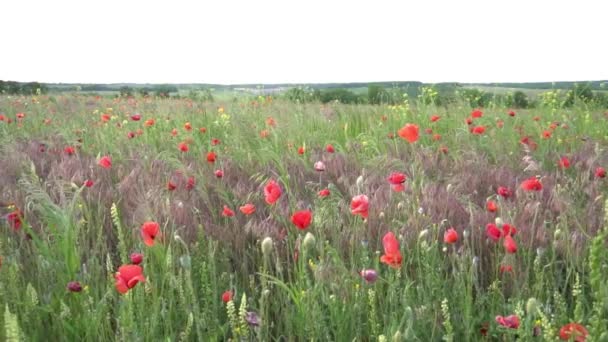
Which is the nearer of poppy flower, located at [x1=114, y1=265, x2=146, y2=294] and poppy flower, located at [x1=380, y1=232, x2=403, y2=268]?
poppy flower, located at [x1=114, y1=265, x2=146, y2=294]

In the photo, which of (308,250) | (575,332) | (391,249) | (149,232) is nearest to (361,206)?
(391,249)

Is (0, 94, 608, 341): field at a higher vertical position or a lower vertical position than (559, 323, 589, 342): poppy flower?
lower

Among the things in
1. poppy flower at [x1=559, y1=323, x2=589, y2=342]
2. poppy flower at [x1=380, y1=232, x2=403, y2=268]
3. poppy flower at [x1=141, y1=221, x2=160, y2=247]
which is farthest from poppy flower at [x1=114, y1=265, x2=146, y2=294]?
poppy flower at [x1=559, y1=323, x2=589, y2=342]

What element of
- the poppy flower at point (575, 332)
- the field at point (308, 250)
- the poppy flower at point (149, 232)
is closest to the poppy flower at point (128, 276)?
the field at point (308, 250)

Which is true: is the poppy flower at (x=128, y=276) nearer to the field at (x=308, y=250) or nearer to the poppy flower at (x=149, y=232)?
the field at (x=308, y=250)

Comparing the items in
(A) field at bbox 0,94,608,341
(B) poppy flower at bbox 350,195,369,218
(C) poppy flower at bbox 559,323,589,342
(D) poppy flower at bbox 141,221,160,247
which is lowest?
(A) field at bbox 0,94,608,341

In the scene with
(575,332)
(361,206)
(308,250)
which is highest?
(361,206)

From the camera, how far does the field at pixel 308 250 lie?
1617 mm

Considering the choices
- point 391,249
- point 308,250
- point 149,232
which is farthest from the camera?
point 308,250

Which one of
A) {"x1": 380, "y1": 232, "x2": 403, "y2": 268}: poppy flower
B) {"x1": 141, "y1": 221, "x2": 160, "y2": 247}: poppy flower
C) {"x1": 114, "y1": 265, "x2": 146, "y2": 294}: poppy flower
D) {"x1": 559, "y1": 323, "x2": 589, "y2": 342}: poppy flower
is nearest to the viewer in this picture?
{"x1": 559, "y1": 323, "x2": 589, "y2": 342}: poppy flower

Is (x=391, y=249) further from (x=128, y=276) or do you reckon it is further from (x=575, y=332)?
(x=128, y=276)

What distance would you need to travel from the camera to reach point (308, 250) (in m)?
2.07

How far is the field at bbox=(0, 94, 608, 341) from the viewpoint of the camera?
1.62 meters

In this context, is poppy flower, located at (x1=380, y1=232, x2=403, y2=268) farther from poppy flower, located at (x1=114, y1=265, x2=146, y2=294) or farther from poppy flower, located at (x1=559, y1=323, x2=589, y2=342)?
poppy flower, located at (x1=114, y1=265, x2=146, y2=294)
